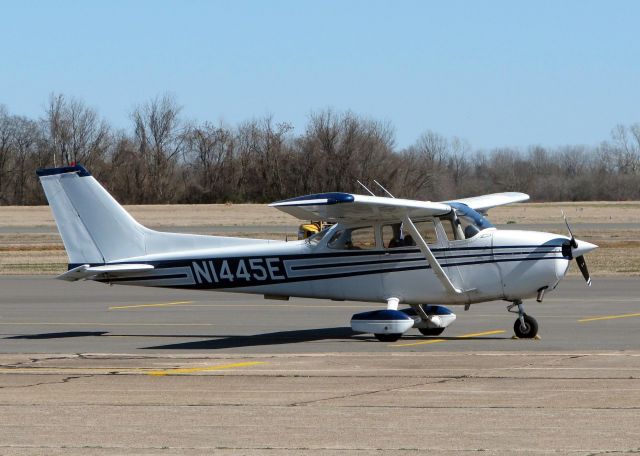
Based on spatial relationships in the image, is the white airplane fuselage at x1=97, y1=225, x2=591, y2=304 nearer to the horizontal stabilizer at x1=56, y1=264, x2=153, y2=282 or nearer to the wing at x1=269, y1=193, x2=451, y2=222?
the horizontal stabilizer at x1=56, y1=264, x2=153, y2=282

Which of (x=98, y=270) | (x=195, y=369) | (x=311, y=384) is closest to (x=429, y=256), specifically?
(x=195, y=369)

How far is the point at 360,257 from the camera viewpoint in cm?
1600

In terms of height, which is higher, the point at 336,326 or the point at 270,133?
the point at 270,133

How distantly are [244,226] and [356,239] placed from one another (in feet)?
149

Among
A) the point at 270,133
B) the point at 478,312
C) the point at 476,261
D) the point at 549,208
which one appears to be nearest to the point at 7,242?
the point at 478,312

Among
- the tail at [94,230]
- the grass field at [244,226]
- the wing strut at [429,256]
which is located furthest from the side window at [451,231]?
the grass field at [244,226]

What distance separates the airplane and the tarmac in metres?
0.64

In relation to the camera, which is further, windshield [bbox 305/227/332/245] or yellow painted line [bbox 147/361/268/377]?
windshield [bbox 305/227/332/245]

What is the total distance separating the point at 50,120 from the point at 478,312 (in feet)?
276

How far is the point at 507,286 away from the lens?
15.5m

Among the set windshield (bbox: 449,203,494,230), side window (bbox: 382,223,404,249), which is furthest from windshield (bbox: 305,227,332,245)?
windshield (bbox: 449,203,494,230)

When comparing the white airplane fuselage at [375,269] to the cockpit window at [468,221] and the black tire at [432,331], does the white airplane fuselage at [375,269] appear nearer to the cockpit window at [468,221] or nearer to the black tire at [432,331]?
the cockpit window at [468,221]

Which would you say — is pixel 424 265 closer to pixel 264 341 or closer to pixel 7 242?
pixel 264 341

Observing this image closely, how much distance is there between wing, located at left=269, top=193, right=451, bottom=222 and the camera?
1413 cm
